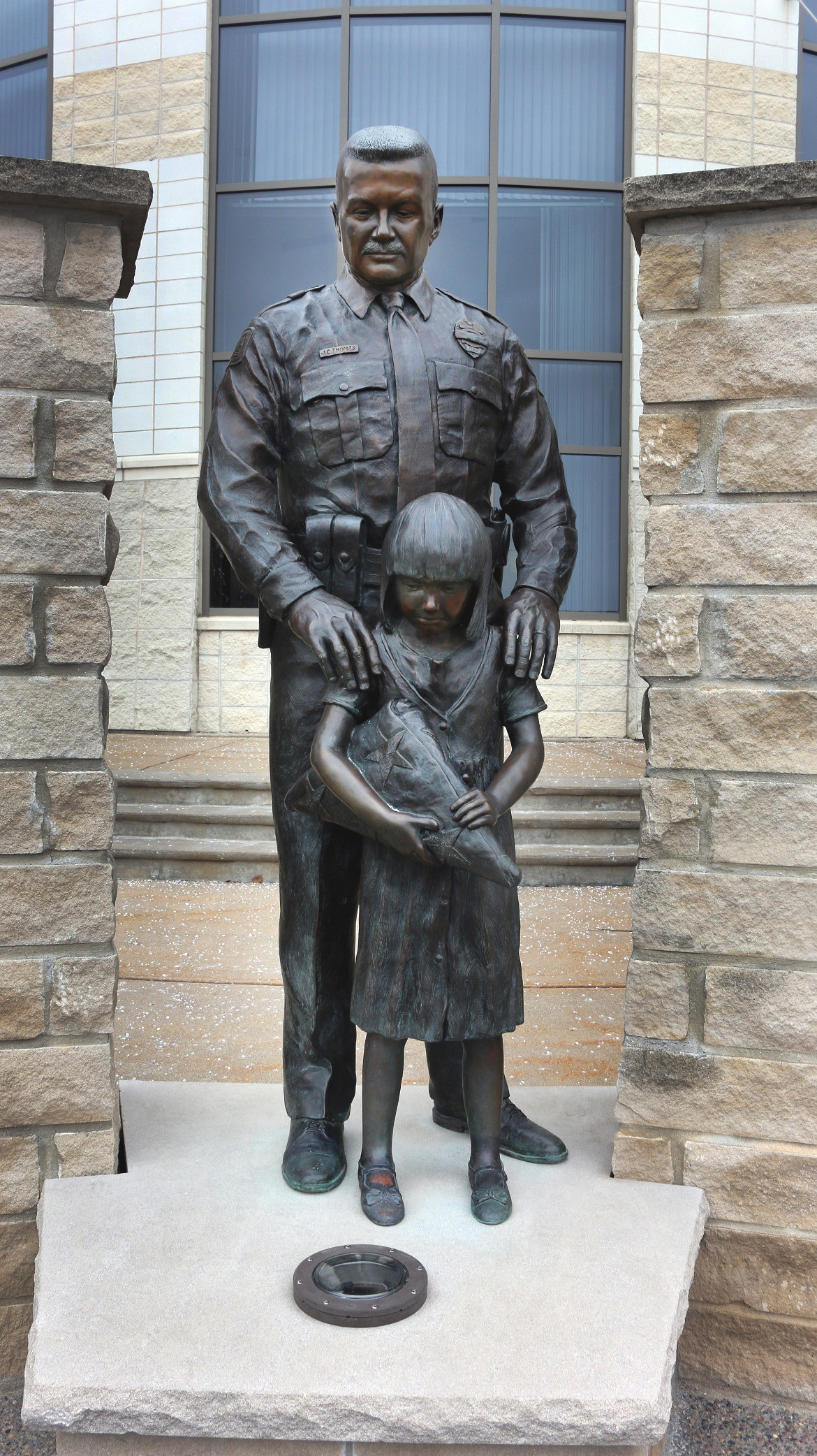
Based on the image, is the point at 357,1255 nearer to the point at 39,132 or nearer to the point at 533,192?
the point at 533,192

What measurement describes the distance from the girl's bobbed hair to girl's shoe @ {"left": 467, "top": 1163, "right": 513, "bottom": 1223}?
3.64 ft

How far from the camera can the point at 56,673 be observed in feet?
7.80

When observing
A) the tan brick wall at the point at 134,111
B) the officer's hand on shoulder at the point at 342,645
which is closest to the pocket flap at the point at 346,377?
the officer's hand on shoulder at the point at 342,645

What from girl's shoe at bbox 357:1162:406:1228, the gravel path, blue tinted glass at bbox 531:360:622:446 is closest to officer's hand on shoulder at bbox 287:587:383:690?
girl's shoe at bbox 357:1162:406:1228

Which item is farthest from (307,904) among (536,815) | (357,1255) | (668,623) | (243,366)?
(536,815)

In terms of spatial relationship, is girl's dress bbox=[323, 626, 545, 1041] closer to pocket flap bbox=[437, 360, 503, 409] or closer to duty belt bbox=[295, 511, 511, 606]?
duty belt bbox=[295, 511, 511, 606]

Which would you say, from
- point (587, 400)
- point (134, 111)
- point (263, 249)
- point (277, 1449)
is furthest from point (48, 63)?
point (277, 1449)

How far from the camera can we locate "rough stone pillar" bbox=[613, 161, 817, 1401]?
91.0 inches

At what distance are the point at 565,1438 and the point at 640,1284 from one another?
0.33 m

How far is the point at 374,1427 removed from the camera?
5.84ft

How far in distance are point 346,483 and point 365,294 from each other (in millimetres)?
390

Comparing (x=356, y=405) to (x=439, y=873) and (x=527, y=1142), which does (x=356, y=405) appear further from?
(x=527, y=1142)

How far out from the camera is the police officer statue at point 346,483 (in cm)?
232

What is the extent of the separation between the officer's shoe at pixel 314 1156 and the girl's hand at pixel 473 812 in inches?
32.9
